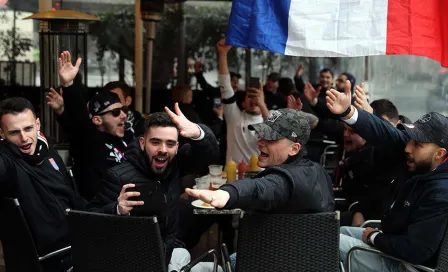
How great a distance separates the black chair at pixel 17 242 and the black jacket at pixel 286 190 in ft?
4.46

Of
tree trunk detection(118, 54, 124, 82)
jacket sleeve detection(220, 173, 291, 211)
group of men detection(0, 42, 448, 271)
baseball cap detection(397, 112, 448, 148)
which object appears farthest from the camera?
tree trunk detection(118, 54, 124, 82)

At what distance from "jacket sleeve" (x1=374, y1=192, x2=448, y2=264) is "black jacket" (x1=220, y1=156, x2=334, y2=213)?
464mm

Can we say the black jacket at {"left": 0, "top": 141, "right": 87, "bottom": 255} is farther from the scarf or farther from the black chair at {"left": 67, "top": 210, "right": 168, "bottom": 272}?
the black chair at {"left": 67, "top": 210, "right": 168, "bottom": 272}

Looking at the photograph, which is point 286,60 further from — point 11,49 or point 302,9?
point 302,9

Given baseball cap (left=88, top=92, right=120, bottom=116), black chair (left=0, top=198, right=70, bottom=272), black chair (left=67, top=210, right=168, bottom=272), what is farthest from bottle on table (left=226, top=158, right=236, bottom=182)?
black chair (left=67, top=210, right=168, bottom=272)

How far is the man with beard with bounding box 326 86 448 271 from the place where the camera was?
12.3 ft

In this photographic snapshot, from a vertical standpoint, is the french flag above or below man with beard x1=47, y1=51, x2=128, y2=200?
above

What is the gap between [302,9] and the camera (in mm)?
4492

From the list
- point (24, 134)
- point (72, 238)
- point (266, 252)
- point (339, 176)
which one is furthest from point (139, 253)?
point (339, 176)

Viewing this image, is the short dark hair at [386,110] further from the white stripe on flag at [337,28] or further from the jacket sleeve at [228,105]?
the jacket sleeve at [228,105]

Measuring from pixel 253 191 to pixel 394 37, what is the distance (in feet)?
5.85

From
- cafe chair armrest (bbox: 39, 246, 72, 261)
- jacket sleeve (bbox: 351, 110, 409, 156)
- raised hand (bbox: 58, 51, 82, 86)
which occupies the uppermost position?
raised hand (bbox: 58, 51, 82, 86)

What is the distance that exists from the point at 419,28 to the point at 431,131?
0.84 m

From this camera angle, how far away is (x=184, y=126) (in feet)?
12.9
